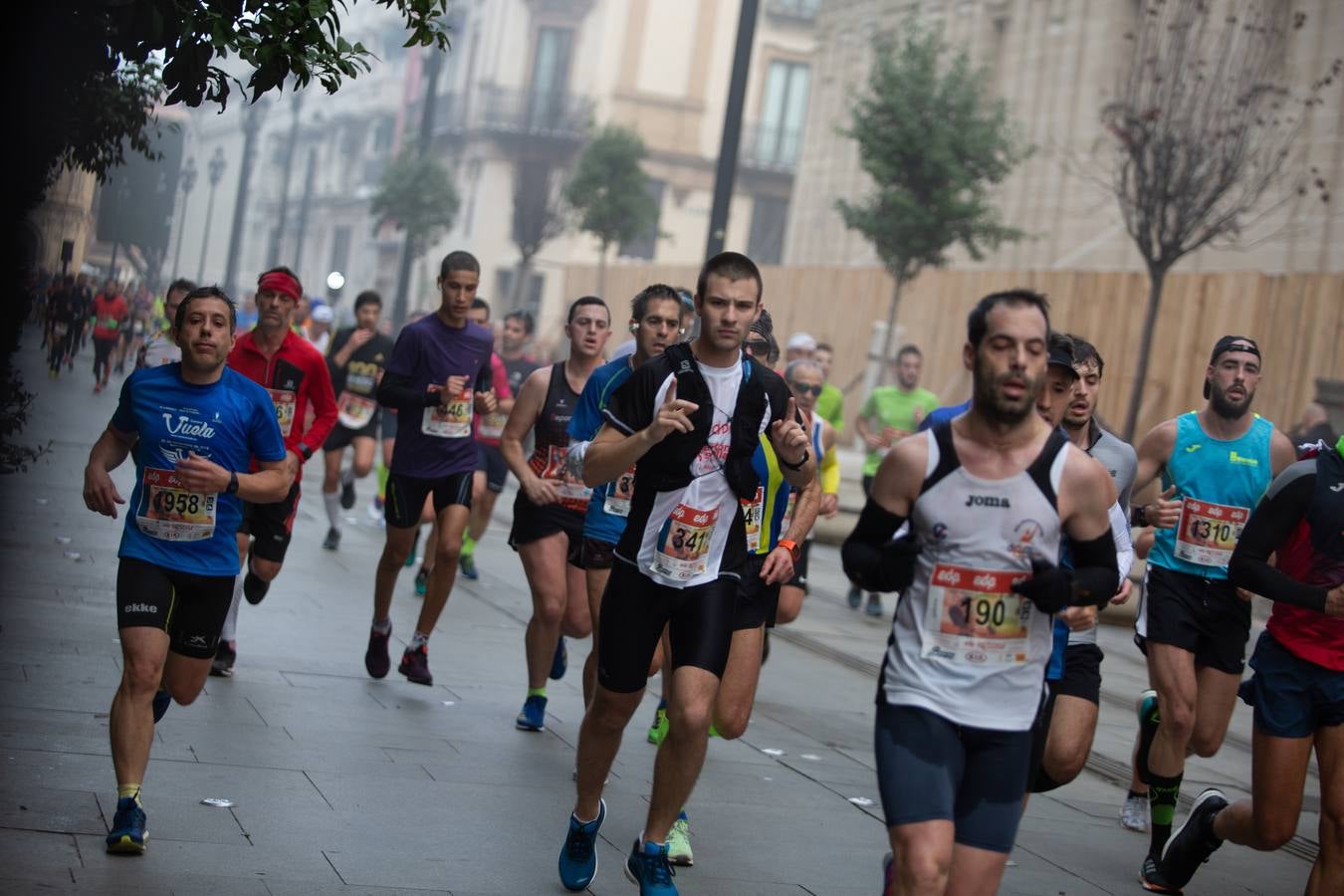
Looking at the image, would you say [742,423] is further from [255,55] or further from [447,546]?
[447,546]

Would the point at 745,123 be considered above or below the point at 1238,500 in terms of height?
above

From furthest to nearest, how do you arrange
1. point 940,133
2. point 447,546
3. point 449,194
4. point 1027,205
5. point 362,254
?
point 362,254
point 449,194
point 1027,205
point 940,133
point 447,546

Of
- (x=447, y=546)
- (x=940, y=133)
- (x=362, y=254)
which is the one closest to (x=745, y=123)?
(x=362, y=254)

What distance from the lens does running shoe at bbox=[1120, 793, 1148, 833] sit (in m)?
8.11

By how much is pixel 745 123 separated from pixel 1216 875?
5180 centimetres

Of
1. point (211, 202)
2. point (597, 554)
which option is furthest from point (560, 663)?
point (211, 202)

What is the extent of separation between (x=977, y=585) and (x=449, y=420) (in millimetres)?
5360

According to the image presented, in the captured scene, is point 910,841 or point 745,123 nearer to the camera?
point 910,841

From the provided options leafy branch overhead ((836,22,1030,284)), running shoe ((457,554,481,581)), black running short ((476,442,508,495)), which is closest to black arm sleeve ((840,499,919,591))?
running shoe ((457,554,481,581))

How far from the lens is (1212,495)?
7.50m

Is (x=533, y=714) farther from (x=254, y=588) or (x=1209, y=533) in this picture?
(x=1209, y=533)

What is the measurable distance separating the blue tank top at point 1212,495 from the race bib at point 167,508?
382 centimetres

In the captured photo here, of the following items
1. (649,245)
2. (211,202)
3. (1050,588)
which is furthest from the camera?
(649,245)

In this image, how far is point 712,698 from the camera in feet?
18.9
